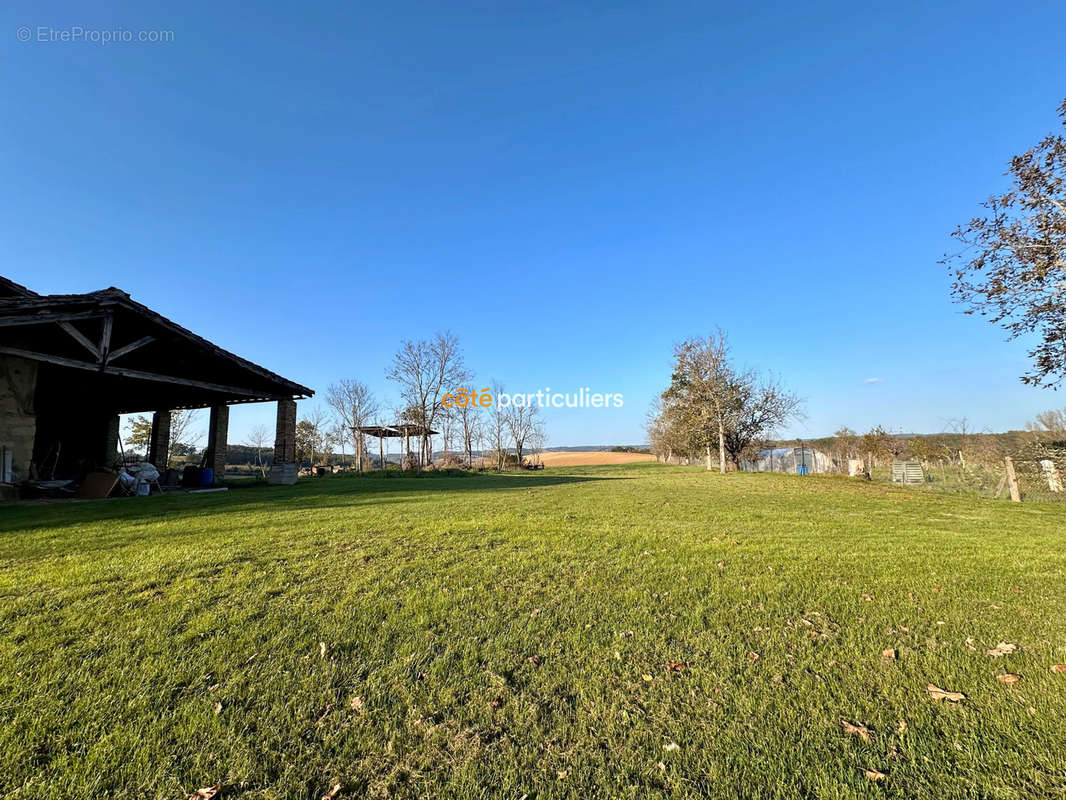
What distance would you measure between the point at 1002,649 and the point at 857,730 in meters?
1.68

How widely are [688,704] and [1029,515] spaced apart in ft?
37.5

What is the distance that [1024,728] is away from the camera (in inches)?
78.9

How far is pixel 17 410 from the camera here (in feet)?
30.5

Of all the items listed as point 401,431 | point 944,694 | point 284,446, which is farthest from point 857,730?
point 401,431

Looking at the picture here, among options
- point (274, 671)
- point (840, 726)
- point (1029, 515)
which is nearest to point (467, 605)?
point (274, 671)

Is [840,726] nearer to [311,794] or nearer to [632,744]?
[632,744]

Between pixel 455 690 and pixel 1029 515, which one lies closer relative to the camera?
pixel 455 690

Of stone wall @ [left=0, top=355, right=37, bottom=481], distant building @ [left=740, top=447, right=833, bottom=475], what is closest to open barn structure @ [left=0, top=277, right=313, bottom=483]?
stone wall @ [left=0, top=355, right=37, bottom=481]

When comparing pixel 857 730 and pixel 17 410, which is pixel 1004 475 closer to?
pixel 857 730

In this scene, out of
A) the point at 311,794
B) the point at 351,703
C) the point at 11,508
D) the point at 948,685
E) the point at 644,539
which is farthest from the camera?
the point at 11,508

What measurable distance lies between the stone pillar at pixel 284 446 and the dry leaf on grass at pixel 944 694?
16061 millimetres

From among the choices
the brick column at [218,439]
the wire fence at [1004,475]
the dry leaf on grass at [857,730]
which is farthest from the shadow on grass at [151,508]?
the wire fence at [1004,475]

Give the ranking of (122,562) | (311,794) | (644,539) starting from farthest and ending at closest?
(644,539) → (122,562) → (311,794)

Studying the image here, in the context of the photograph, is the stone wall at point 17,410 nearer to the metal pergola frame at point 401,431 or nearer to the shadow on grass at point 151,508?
the shadow on grass at point 151,508
